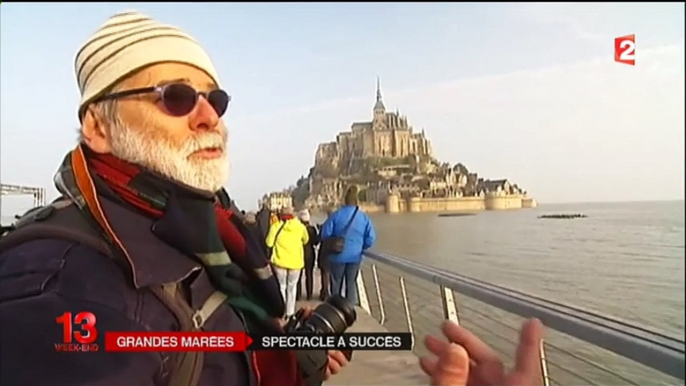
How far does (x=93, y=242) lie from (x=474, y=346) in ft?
1.28

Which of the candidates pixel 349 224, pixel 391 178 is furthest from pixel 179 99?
pixel 349 224

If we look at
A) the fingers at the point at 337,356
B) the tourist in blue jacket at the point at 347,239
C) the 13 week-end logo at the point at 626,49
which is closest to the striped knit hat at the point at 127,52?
the fingers at the point at 337,356

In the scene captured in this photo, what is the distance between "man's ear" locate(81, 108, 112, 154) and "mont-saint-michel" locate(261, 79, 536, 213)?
40 cm

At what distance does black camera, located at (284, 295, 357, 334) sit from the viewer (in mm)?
733

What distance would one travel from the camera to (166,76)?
72 centimetres

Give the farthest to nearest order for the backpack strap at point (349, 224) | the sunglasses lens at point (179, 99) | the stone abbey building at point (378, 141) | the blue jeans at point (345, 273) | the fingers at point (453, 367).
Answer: the blue jeans at point (345, 273) < the backpack strap at point (349, 224) < the stone abbey building at point (378, 141) < the sunglasses lens at point (179, 99) < the fingers at point (453, 367)

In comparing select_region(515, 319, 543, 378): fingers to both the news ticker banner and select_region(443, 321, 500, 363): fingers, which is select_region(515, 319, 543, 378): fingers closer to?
select_region(443, 321, 500, 363): fingers

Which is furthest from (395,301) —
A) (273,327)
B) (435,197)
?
(273,327)

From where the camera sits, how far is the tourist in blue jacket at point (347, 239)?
1719 mm

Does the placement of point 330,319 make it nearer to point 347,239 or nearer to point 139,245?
point 139,245

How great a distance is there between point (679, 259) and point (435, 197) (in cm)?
85

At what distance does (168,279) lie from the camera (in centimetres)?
64

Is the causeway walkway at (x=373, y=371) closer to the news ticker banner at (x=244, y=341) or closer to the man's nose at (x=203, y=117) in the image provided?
the news ticker banner at (x=244, y=341)

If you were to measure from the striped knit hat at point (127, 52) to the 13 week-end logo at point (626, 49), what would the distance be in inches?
19.9
